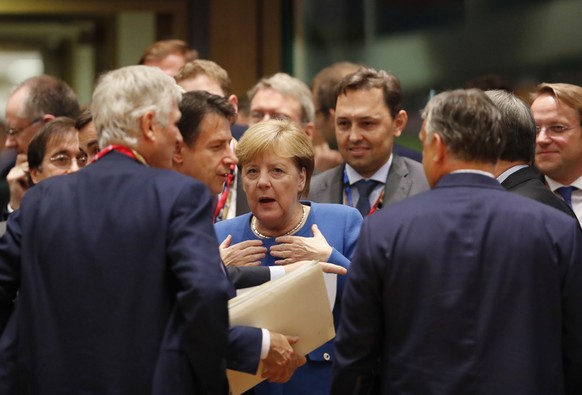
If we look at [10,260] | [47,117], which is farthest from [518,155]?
[47,117]

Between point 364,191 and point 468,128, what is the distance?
1.89 metres

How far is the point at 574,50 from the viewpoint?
21.2ft

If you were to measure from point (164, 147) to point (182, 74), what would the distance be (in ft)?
7.39

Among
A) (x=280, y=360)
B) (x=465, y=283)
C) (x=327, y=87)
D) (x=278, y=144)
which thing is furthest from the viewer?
(x=327, y=87)

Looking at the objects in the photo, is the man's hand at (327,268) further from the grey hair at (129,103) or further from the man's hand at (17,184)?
the man's hand at (17,184)

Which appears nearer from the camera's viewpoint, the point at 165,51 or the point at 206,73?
the point at 206,73

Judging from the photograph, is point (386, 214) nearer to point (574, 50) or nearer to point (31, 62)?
point (574, 50)

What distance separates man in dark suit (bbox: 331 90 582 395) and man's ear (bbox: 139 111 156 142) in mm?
720

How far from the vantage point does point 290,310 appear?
151 inches

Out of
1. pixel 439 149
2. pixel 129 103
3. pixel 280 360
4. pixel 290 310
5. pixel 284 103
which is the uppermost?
pixel 129 103

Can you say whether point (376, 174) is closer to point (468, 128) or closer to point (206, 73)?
point (206, 73)

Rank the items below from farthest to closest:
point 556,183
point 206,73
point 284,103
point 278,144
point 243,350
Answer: point 284,103, point 206,73, point 556,183, point 278,144, point 243,350

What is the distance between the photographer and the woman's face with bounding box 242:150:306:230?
429 cm

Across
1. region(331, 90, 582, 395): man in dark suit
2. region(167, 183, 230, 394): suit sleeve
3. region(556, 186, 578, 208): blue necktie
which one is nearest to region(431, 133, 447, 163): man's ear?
region(331, 90, 582, 395): man in dark suit
